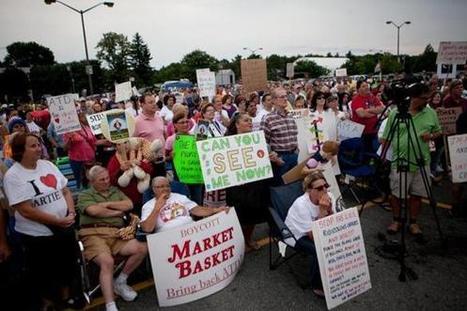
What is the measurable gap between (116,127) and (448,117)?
612cm

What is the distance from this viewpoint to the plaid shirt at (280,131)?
538 cm

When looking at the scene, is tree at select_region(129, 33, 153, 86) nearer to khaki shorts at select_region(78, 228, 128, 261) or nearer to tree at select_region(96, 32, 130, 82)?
tree at select_region(96, 32, 130, 82)

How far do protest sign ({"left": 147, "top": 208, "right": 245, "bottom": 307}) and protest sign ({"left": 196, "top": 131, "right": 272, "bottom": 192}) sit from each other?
1.37 ft

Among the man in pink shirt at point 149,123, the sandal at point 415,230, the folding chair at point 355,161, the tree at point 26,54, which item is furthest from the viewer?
the tree at point 26,54

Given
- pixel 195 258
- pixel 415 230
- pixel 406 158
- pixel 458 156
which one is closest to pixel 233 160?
pixel 195 258

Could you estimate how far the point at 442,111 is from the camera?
22.0 ft

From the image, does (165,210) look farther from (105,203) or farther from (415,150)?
(415,150)

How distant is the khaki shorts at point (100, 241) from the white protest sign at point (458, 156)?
15.9 ft

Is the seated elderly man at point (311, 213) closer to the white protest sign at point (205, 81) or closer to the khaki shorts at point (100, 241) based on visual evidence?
the khaki shorts at point (100, 241)

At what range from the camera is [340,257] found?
3.49 metres

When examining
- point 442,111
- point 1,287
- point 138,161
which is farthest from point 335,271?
point 442,111

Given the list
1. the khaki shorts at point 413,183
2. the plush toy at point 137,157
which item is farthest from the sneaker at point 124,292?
the khaki shorts at point 413,183

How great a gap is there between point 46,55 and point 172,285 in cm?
11862

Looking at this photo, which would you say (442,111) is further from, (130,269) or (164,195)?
(130,269)
